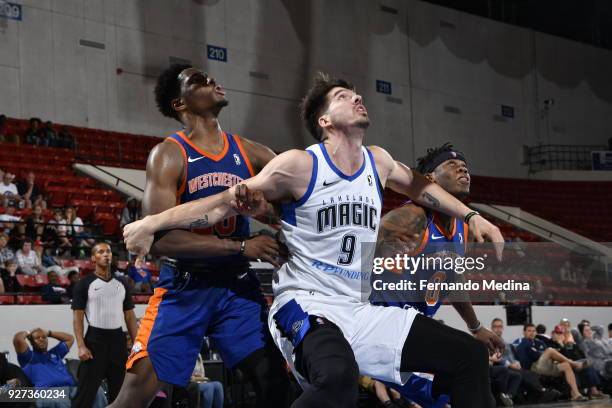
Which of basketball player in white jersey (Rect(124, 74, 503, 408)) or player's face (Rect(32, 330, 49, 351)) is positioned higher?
basketball player in white jersey (Rect(124, 74, 503, 408))

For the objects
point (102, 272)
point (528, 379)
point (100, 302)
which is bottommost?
point (528, 379)

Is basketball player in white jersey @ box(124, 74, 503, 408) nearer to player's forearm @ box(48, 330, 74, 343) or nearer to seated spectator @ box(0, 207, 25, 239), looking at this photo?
player's forearm @ box(48, 330, 74, 343)

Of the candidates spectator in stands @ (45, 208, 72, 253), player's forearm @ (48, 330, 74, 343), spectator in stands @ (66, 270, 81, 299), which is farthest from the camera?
spectator in stands @ (45, 208, 72, 253)

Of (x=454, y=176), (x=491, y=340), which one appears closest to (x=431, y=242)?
(x=454, y=176)

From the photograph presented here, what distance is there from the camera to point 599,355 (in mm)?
13773

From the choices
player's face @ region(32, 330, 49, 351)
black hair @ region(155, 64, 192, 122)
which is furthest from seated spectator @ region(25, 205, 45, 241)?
black hair @ region(155, 64, 192, 122)

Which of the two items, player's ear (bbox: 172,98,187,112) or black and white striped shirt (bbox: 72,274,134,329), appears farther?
black and white striped shirt (bbox: 72,274,134,329)

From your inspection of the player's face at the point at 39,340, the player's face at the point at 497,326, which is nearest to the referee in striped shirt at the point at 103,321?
the player's face at the point at 39,340

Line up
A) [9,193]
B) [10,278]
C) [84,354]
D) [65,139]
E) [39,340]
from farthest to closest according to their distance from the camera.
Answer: [65,139], [9,193], [10,278], [39,340], [84,354]

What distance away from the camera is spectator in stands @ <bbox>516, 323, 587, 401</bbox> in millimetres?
12836

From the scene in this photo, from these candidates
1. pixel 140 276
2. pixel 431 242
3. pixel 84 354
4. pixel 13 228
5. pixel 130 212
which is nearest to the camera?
pixel 431 242

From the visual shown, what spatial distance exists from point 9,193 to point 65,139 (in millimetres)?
4042

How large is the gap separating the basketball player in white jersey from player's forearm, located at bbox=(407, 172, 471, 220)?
10.8 inches

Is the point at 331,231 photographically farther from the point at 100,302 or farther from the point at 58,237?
the point at 58,237
